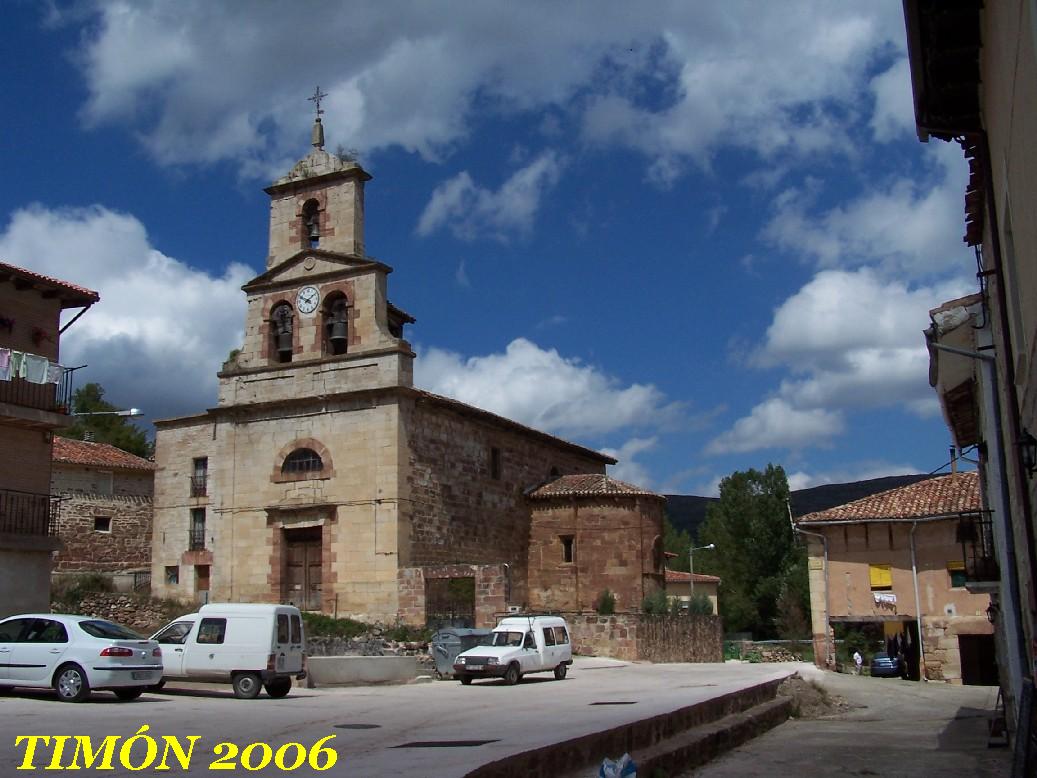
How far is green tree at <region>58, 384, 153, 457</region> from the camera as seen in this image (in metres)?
59.2

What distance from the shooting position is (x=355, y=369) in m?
31.6

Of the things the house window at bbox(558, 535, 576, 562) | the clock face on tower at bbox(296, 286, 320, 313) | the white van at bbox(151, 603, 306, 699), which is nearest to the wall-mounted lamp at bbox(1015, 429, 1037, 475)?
the white van at bbox(151, 603, 306, 699)

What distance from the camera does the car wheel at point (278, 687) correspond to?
19.1 m

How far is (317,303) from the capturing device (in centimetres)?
3234

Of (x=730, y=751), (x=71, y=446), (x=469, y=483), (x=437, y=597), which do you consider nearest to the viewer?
(x=730, y=751)

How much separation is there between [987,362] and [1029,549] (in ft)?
10.7

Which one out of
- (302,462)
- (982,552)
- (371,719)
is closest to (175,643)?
(371,719)

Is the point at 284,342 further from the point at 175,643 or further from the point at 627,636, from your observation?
the point at 175,643

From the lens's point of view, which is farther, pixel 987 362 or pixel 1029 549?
pixel 987 362

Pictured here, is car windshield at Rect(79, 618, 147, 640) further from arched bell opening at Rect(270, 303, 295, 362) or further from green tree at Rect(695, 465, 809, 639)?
green tree at Rect(695, 465, 809, 639)

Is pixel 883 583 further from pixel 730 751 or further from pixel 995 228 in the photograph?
pixel 995 228

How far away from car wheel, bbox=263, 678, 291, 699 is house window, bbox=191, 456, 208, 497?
15.9 metres

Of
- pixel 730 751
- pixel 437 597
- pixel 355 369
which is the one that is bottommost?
pixel 730 751

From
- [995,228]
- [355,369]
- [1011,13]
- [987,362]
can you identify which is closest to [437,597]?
[355,369]
